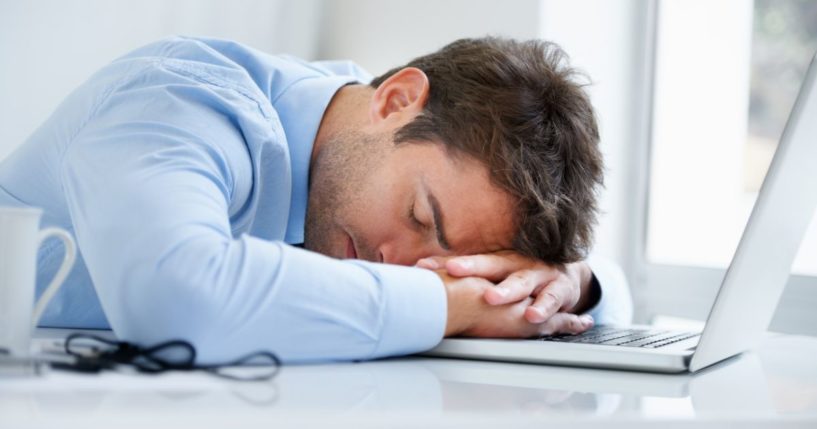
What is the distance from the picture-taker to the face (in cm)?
123

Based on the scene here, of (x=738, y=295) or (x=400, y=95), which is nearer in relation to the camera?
(x=738, y=295)

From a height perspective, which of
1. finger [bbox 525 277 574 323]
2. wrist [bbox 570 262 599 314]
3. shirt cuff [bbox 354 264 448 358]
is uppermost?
shirt cuff [bbox 354 264 448 358]

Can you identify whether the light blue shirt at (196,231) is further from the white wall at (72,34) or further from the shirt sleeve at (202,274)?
the white wall at (72,34)

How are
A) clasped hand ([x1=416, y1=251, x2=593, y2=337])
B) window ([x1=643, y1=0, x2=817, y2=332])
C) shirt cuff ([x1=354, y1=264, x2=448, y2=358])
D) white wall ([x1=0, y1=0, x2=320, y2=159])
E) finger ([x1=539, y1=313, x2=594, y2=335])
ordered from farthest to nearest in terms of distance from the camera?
window ([x1=643, y1=0, x2=817, y2=332]) < white wall ([x1=0, y1=0, x2=320, y2=159]) < finger ([x1=539, y1=313, x2=594, y2=335]) < clasped hand ([x1=416, y1=251, x2=593, y2=337]) < shirt cuff ([x1=354, y1=264, x2=448, y2=358])

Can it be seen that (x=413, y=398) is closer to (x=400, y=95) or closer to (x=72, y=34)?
(x=400, y=95)

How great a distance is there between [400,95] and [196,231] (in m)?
0.63

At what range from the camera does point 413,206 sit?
1248 mm

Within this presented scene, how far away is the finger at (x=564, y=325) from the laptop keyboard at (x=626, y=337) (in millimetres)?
11

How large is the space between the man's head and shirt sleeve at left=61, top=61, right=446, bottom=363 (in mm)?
238

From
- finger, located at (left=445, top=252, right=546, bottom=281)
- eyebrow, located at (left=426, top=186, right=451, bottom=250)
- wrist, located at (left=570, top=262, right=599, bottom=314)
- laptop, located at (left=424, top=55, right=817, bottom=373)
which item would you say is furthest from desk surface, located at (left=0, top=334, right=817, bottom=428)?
wrist, located at (left=570, top=262, right=599, bottom=314)

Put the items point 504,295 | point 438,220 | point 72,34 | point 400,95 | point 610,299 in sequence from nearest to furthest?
1. point 504,295
2. point 438,220
3. point 400,95
4. point 610,299
5. point 72,34

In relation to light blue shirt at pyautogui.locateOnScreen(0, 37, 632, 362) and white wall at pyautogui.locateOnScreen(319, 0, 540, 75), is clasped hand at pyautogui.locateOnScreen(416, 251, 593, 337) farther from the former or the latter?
white wall at pyautogui.locateOnScreen(319, 0, 540, 75)

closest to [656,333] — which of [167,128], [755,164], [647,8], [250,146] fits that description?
[250,146]

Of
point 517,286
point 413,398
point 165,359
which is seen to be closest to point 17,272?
point 165,359
